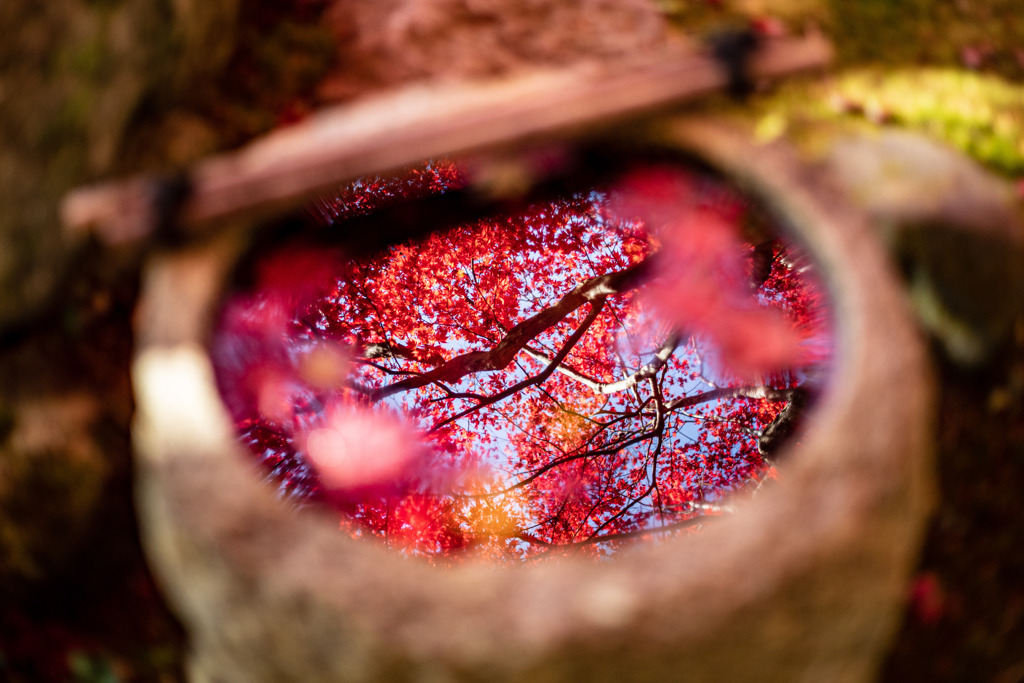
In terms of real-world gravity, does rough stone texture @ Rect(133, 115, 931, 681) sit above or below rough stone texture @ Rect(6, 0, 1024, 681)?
below

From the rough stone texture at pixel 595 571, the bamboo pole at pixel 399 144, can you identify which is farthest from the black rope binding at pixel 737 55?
the rough stone texture at pixel 595 571

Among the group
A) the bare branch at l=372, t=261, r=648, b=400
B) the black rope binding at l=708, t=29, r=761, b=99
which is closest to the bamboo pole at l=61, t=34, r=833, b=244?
the black rope binding at l=708, t=29, r=761, b=99

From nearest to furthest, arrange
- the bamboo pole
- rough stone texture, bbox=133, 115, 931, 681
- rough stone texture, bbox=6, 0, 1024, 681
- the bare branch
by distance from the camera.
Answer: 1. rough stone texture, bbox=133, 115, 931, 681
2. the bamboo pole
3. rough stone texture, bbox=6, 0, 1024, 681
4. the bare branch

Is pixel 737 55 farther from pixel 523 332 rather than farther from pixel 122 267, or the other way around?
pixel 523 332

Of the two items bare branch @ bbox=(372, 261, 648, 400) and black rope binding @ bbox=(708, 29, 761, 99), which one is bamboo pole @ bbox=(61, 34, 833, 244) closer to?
black rope binding @ bbox=(708, 29, 761, 99)

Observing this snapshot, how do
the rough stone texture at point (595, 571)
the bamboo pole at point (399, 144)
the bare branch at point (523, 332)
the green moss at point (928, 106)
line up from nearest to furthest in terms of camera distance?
1. the rough stone texture at point (595, 571)
2. the bamboo pole at point (399, 144)
3. the green moss at point (928, 106)
4. the bare branch at point (523, 332)

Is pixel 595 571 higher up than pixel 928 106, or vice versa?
pixel 928 106

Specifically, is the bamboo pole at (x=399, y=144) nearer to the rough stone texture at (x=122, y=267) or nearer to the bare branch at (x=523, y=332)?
the rough stone texture at (x=122, y=267)

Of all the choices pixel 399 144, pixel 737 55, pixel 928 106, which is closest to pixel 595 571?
pixel 399 144

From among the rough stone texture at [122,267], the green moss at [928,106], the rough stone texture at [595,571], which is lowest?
the rough stone texture at [595,571]

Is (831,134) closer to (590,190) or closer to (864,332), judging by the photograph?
(864,332)

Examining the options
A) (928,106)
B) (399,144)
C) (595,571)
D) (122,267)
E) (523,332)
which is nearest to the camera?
(595,571)
